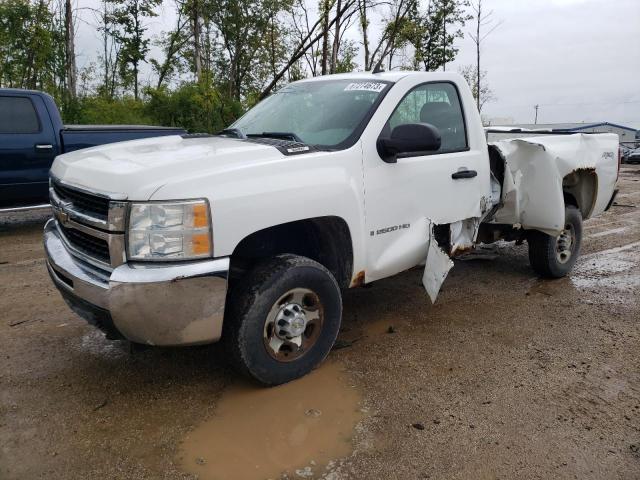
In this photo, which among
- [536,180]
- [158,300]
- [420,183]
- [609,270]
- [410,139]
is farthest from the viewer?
[609,270]

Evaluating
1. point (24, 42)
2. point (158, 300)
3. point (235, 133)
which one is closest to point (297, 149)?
point (235, 133)

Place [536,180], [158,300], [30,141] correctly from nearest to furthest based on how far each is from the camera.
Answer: [158,300]
[536,180]
[30,141]

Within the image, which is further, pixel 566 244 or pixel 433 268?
pixel 566 244

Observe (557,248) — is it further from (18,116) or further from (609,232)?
(18,116)

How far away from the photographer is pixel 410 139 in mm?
3371

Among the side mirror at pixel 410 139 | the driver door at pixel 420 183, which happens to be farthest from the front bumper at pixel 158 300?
the side mirror at pixel 410 139

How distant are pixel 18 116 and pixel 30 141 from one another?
0.39 metres

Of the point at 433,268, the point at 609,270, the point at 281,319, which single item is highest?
the point at 433,268

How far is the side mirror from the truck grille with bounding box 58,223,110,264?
5.81 ft

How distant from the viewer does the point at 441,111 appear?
421 cm

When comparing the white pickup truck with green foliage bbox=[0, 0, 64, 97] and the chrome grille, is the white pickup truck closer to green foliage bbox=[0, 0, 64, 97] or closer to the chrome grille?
the chrome grille

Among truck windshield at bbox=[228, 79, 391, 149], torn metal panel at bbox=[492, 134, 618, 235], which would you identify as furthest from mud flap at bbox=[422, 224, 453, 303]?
torn metal panel at bbox=[492, 134, 618, 235]

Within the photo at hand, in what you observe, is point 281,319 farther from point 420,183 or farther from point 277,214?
point 420,183

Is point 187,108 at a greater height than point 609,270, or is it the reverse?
point 187,108
